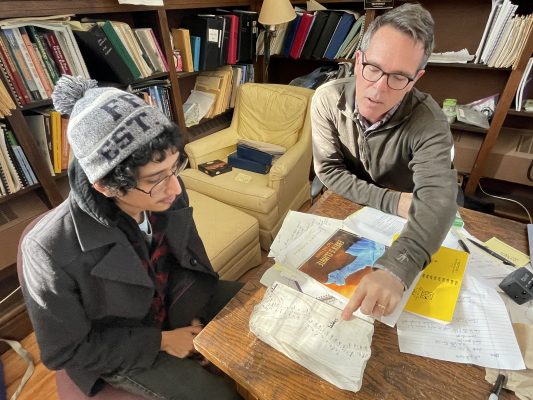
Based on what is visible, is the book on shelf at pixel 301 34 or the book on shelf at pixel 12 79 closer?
the book on shelf at pixel 12 79

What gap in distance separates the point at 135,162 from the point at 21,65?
1.16 m

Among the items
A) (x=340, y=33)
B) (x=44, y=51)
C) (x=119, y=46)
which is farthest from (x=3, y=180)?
(x=340, y=33)

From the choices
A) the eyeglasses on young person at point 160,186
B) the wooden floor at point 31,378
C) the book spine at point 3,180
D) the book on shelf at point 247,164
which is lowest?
the wooden floor at point 31,378

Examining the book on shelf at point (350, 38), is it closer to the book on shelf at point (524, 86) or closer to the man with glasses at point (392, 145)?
the book on shelf at point (524, 86)

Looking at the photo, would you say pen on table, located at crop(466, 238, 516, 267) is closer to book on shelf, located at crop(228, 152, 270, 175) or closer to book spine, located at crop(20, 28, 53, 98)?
book on shelf, located at crop(228, 152, 270, 175)

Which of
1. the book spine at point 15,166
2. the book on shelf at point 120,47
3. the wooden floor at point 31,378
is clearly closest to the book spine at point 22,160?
the book spine at point 15,166

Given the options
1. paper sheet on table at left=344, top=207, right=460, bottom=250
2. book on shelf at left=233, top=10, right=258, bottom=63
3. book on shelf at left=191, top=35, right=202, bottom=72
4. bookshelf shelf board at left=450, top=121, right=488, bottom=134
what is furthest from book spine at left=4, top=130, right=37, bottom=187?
bookshelf shelf board at left=450, top=121, right=488, bottom=134

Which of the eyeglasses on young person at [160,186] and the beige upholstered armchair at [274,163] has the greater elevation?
the eyeglasses on young person at [160,186]

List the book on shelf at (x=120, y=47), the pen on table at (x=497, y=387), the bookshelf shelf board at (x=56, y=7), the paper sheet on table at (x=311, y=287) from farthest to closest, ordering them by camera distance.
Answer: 1. the book on shelf at (x=120, y=47)
2. the bookshelf shelf board at (x=56, y=7)
3. the paper sheet on table at (x=311, y=287)
4. the pen on table at (x=497, y=387)

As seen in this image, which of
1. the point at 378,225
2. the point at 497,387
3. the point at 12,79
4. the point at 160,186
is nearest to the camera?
the point at 497,387

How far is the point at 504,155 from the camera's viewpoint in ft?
6.64

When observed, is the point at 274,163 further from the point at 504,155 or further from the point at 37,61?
the point at 504,155

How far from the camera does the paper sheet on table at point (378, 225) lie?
91 centimetres

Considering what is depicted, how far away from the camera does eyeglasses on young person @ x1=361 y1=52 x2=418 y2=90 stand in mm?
912
